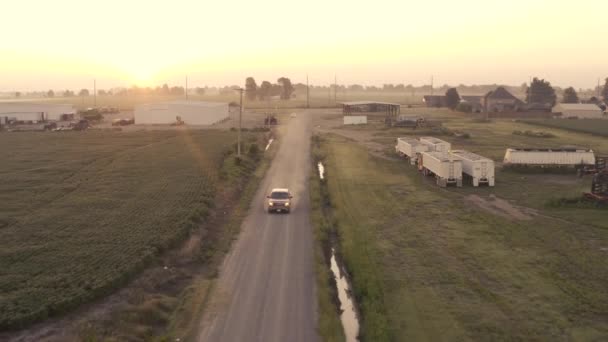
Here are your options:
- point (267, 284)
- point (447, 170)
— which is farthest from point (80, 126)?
point (267, 284)

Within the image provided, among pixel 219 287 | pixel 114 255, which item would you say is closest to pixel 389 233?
pixel 219 287

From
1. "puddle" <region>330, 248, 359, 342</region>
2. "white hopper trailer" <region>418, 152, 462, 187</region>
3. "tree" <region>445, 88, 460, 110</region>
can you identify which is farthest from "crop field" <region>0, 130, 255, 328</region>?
"tree" <region>445, 88, 460, 110</region>

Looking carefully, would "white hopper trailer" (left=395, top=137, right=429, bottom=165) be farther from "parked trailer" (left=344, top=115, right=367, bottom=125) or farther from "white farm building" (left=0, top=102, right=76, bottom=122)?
"white farm building" (left=0, top=102, right=76, bottom=122)

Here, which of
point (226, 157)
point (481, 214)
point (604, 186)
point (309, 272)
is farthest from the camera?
point (226, 157)

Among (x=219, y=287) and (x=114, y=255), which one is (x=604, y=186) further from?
(x=114, y=255)

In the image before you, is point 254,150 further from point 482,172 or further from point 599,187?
point 599,187

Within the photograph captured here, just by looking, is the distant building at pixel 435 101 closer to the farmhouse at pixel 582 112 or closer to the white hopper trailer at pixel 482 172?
the farmhouse at pixel 582 112
